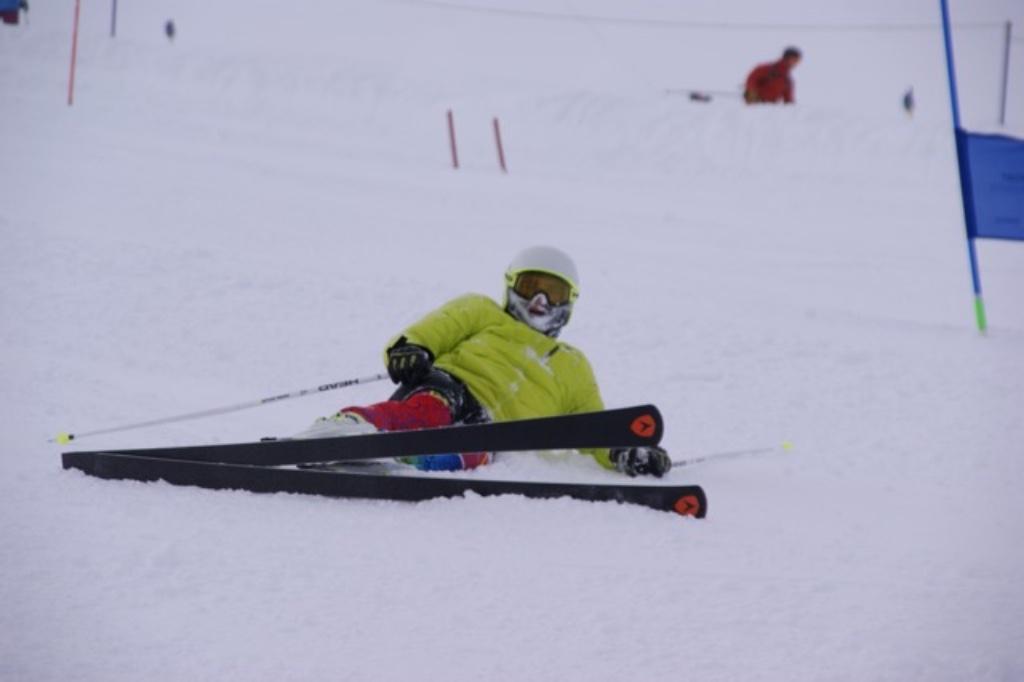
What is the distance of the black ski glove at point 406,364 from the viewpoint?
14.7 ft

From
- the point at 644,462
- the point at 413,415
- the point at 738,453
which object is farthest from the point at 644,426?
the point at 738,453

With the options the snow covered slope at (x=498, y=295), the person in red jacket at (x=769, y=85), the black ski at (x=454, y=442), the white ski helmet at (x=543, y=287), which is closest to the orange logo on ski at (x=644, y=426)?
the black ski at (x=454, y=442)

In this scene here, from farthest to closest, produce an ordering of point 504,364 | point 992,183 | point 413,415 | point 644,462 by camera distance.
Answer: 1. point 992,183
2. point 504,364
3. point 644,462
4. point 413,415

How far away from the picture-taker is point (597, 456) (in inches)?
188

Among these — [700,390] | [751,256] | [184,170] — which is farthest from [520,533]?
[184,170]

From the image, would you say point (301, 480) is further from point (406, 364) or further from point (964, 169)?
point (964, 169)

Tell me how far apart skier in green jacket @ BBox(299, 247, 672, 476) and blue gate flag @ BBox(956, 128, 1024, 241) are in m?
4.28

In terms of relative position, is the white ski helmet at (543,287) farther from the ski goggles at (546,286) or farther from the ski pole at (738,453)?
the ski pole at (738,453)

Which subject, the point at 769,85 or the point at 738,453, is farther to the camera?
the point at 769,85

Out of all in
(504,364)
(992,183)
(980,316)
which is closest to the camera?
(504,364)

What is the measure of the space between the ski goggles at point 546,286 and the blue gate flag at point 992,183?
14.1 feet

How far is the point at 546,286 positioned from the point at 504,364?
0.40 meters

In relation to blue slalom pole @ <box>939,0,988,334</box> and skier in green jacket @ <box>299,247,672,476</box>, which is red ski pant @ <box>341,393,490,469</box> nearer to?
skier in green jacket @ <box>299,247,672,476</box>

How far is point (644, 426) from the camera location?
3.83m
